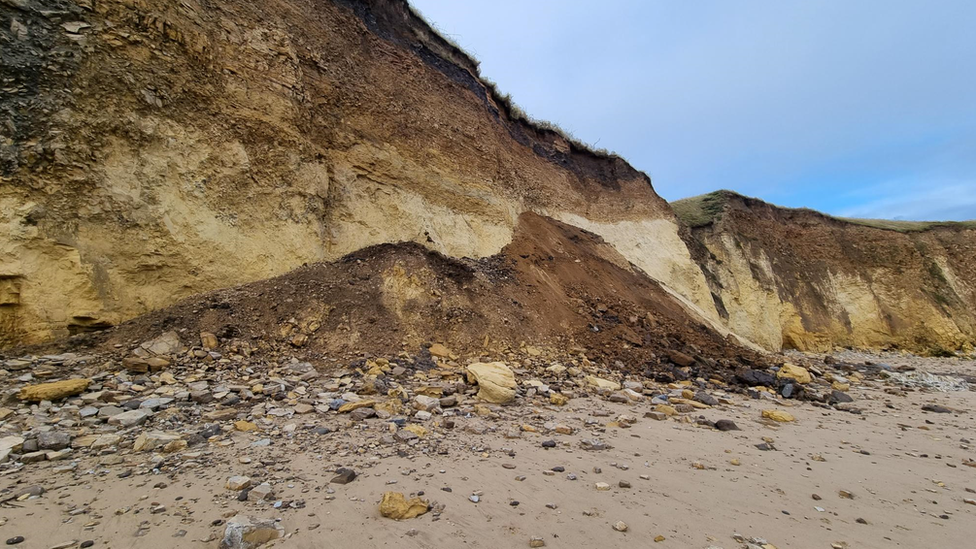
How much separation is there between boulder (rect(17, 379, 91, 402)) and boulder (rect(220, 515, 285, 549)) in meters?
3.28

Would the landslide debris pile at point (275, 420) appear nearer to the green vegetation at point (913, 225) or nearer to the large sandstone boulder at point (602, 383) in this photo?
the large sandstone boulder at point (602, 383)

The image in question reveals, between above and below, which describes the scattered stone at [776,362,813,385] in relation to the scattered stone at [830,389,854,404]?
above

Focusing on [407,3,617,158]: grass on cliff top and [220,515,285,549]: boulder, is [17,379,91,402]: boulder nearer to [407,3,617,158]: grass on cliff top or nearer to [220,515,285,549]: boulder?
[220,515,285,549]: boulder

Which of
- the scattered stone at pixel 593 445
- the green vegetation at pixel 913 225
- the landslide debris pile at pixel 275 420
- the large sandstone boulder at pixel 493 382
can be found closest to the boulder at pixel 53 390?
the landslide debris pile at pixel 275 420

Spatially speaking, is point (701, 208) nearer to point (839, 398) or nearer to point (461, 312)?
point (839, 398)

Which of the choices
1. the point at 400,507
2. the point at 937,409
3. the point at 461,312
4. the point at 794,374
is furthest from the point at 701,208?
the point at 400,507

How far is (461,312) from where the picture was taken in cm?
834

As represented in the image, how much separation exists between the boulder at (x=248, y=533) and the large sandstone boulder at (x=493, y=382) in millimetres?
3472

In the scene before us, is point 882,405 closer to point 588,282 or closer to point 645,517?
point 588,282

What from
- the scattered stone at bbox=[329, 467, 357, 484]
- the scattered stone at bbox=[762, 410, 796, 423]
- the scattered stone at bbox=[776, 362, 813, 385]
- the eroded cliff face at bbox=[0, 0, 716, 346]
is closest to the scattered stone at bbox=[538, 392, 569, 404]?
the scattered stone at bbox=[762, 410, 796, 423]

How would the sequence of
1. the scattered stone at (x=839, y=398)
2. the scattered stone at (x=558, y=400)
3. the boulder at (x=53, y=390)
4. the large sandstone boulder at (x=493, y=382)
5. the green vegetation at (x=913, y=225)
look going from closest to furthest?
the boulder at (x=53, y=390) < the large sandstone boulder at (x=493, y=382) < the scattered stone at (x=558, y=400) < the scattered stone at (x=839, y=398) < the green vegetation at (x=913, y=225)

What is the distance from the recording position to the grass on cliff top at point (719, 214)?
19.8 meters

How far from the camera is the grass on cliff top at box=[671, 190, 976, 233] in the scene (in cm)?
1984

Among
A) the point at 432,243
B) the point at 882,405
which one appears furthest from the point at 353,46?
the point at 882,405
